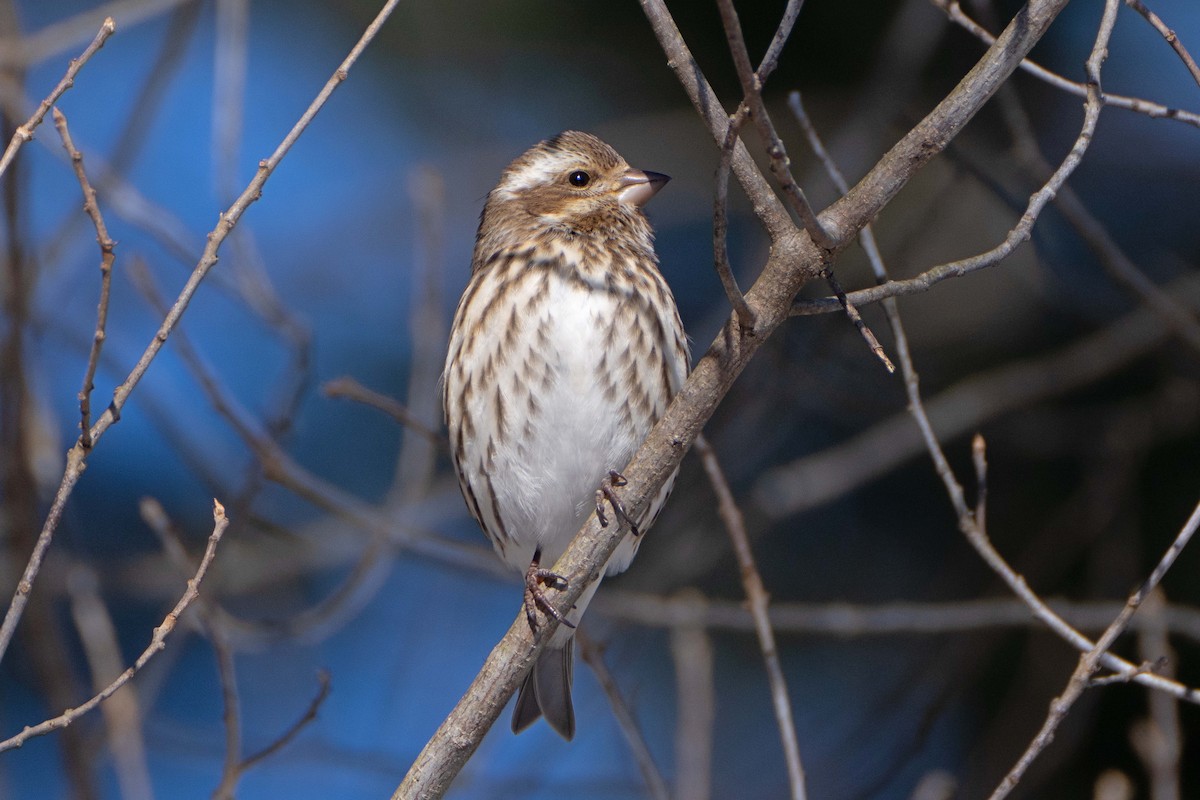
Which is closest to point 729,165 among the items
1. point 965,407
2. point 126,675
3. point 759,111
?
point 759,111

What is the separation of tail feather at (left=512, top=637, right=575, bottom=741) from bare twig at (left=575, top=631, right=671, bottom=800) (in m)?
0.57

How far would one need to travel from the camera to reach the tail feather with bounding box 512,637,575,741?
4.59 meters

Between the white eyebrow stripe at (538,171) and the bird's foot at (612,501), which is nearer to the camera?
the bird's foot at (612,501)

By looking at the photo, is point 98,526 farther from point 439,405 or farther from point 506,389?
point 506,389

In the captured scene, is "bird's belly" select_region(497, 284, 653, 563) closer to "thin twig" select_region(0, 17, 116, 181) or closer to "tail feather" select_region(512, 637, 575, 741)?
"tail feather" select_region(512, 637, 575, 741)

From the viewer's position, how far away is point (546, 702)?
15.2 feet

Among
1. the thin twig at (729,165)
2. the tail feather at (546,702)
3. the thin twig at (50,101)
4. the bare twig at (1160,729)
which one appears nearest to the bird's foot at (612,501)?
the thin twig at (729,165)

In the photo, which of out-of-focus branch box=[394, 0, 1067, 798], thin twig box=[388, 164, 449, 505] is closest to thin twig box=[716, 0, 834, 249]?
out-of-focus branch box=[394, 0, 1067, 798]

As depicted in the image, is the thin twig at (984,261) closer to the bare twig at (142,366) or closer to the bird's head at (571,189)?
the bare twig at (142,366)

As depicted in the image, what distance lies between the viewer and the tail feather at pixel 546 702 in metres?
4.59

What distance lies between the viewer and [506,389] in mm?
4320

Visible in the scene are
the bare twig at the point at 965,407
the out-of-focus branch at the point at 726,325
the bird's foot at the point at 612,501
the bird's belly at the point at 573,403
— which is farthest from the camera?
the bare twig at the point at 965,407

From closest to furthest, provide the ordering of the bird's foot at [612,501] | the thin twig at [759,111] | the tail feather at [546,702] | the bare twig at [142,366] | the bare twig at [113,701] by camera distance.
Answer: the thin twig at [759,111], the bare twig at [142,366], the bird's foot at [612,501], the bare twig at [113,701], the tail feather at [546,702]

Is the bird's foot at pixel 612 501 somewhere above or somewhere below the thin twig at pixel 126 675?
above
